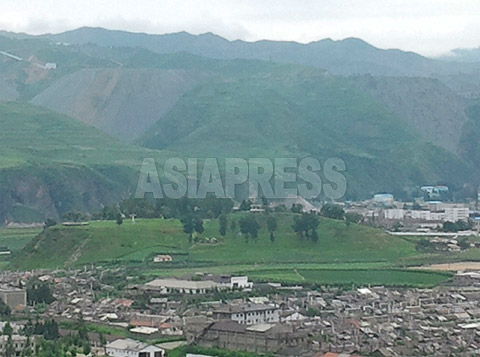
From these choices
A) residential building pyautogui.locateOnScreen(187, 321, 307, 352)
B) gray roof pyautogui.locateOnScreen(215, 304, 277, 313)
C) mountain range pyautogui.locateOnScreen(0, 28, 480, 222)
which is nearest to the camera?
residential building pyautogui.locateOnScreen(187, 321, 307, 352)

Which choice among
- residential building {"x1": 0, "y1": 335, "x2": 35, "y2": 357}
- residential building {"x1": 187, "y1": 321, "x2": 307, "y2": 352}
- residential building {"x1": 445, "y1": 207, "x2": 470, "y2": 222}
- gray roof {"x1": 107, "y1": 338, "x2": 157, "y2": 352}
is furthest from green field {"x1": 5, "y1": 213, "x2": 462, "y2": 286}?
residential building {"x1": 445, "y1": 207, "x2": 470, "y2": 222}

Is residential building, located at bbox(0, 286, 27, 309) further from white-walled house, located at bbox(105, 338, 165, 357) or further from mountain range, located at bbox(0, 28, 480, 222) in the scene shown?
mountain range, located at bbox(0, 28, 480, 222)

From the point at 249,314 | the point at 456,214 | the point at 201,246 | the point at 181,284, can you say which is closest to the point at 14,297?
the point at 181,284

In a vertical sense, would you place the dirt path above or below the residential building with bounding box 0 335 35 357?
below

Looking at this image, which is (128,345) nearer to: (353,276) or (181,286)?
(181,286)

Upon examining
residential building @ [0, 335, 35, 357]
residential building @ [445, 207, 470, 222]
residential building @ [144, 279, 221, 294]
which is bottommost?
residential building @ [445, 207, 470, 222]

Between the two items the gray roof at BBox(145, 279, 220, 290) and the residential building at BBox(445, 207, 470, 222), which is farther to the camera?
the residential building at BBox(445, 207, 470, 222)

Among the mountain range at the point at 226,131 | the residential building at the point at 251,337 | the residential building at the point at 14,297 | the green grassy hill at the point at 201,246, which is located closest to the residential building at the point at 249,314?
the residential building at the point at 251,337
